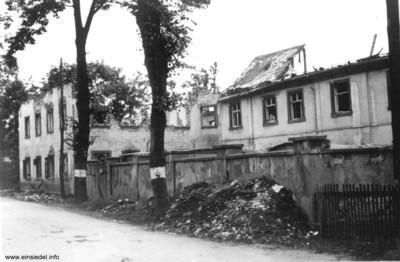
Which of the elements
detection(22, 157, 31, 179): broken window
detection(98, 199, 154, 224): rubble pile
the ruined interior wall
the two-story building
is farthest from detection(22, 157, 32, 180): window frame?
detection(98, 199, 154, 224): rubble pile

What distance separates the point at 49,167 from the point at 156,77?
21.6 meters

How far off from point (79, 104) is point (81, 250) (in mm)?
13639

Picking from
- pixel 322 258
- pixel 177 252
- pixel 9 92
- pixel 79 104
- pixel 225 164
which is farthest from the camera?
pixel 9 92

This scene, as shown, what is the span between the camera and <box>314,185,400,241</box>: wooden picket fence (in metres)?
9.51

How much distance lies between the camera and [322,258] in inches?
365

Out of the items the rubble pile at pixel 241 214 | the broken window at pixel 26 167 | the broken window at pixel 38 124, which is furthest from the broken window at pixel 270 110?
the broken window at pixel 26 167

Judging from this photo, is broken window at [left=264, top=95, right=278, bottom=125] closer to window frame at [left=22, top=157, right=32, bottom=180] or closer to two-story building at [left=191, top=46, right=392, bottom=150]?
two-story building at [left=191, top=46, right=392, bottom=150]

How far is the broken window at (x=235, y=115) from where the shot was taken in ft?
94.5

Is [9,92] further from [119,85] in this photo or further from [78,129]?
[78,129]

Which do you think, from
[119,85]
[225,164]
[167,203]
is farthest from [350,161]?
[119,85]

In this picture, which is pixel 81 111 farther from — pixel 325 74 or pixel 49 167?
pixel 49 167

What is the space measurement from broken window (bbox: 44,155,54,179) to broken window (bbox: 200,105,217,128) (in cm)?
1070

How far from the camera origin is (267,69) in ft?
96.9

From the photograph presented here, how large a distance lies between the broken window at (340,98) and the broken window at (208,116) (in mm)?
11980
